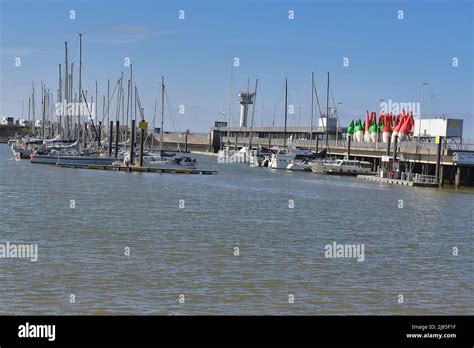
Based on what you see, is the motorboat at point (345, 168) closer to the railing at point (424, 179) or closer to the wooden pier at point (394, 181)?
the wooden pier at point (394, 181)

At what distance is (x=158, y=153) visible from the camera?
10156 centimetres

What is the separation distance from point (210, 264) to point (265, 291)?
170 inches
